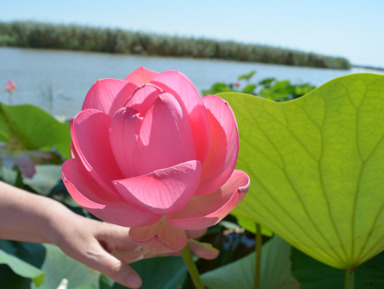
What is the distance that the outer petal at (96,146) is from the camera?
24 cm

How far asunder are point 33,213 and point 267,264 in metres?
0.55

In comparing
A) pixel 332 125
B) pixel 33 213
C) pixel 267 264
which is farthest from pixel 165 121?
pixel 267 264

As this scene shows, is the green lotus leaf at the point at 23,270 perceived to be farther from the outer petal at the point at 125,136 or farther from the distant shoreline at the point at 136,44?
the distant shoreline at the point at 136,44

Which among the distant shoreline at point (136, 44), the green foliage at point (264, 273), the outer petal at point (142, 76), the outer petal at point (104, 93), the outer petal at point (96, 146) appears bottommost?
the distant shoreline at point (136, 44)

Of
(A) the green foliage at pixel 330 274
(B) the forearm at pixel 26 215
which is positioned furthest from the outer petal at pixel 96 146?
(A) the green foliage at pixel 330 274

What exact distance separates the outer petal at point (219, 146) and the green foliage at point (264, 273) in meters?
0.61

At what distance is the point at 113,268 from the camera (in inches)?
15.9

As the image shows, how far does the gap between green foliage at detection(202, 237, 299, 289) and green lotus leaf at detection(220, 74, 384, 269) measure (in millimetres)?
428

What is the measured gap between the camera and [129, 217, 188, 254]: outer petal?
0.24m

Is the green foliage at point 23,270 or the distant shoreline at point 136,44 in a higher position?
the green foliage at point 23,270

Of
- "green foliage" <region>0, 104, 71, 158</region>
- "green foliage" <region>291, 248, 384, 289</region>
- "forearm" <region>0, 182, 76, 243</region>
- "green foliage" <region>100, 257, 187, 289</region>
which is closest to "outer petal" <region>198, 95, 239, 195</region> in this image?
"forearm" <region>0, 182, 76, 243</region>

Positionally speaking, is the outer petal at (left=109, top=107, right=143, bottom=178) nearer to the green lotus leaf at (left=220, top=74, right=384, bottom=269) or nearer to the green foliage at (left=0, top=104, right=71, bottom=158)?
the green lotus leaf at (left=220, top=74, right=384, bottom=269)

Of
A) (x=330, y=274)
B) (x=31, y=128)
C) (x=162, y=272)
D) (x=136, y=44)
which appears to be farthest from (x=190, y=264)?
(x=136, y=44)

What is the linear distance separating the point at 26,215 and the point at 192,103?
0.36 meters
